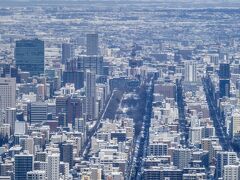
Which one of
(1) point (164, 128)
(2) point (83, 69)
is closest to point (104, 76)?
(2) point (83, 69)

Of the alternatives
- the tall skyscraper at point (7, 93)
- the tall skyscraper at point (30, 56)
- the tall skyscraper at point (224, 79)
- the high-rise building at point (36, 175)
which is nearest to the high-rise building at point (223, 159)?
the high-rise building at point (36, 175)

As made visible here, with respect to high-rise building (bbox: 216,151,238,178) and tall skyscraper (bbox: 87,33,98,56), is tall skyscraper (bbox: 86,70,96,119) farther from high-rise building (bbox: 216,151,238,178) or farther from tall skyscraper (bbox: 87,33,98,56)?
high-rise building (bbox: 216,151,238,178)

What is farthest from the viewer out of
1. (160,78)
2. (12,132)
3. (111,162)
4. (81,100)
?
(160,78)

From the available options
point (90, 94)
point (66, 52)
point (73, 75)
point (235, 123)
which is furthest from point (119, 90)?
point (66, 52)

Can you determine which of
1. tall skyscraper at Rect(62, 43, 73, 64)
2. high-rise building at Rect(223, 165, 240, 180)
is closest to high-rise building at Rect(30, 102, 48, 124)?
tall skyscraper at Rect(62, 43, 73, 64)

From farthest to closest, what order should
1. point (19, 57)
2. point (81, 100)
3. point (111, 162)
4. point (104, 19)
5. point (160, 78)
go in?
point (104, 19) → point (19, 57) → point (160, 78) → point (81, 100) → point (111, 162)

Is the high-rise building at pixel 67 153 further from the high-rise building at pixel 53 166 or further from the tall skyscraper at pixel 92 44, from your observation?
the tall skyscraper at pixel 92 44

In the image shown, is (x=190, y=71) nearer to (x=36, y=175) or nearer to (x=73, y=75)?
(x=73, y=75)

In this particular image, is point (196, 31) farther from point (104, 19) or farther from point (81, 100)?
point (81, 100)
